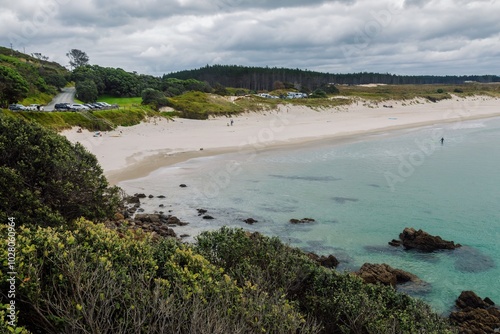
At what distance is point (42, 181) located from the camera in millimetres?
14039

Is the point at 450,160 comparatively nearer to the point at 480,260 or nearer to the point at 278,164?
the point at 278,164

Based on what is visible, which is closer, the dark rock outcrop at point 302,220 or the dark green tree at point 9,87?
the dark rock outcrop at point 302,220

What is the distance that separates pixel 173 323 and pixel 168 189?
21.8m

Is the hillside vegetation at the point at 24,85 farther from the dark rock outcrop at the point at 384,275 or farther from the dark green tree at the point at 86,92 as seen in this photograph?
the dark rock outcrop at the point at 384,275

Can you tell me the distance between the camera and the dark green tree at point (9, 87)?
45.1m

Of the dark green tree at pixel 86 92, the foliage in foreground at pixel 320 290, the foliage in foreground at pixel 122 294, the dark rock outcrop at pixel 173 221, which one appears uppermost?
the dark green tree at pixel 86 92

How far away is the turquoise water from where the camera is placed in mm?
17922

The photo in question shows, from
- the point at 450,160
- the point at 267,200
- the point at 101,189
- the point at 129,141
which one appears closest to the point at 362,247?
the point at 267,200

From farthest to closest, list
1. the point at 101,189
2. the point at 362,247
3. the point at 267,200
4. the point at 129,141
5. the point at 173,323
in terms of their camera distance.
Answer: the point at 129,141
the point at 267,200
the point at 362,247
the point at 101,189
the point at 173,323

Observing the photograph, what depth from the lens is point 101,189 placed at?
52.6 feet

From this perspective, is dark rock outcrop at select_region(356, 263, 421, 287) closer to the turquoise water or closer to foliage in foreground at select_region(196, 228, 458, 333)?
the turquoise water

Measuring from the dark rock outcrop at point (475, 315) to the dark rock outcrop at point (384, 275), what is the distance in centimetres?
205

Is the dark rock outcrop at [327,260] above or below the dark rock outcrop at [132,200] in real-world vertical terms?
below

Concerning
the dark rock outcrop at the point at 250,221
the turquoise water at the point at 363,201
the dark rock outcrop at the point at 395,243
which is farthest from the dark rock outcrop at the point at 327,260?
the dark rock outcrop at the point at 250,221
